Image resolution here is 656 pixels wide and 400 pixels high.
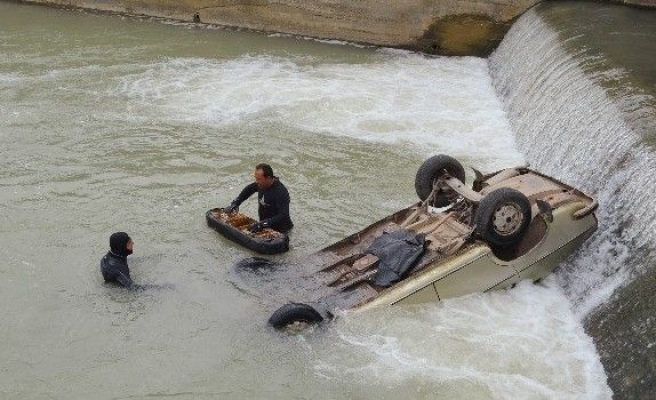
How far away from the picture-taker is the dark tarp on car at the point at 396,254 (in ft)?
25.1

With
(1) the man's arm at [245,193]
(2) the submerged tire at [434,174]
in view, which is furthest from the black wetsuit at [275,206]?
(2) the submerged tire at [434,174]

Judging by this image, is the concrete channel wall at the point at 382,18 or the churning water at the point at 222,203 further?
the concrete channel wall at the point at 382,18

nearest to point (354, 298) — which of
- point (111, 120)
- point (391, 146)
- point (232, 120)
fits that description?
point (391, 146)

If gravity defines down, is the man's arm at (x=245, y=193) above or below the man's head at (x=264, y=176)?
below

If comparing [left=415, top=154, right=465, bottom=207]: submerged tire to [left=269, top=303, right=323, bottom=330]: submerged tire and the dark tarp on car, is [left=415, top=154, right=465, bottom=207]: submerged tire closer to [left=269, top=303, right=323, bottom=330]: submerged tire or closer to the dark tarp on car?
the dark tarp on car

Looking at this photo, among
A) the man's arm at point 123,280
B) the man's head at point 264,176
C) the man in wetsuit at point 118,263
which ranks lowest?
the man's arm at point 123,280

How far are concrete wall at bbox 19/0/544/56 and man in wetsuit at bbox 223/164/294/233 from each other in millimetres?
9635

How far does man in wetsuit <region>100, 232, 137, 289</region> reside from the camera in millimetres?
7852

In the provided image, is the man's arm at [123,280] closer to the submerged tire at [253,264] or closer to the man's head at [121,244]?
the man's head at [121,244]

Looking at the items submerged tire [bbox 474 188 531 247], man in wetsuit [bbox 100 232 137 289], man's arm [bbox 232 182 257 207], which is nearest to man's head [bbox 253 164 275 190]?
man's arm [bbox 232 182 257 207]

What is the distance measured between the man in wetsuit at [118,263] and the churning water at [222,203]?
0.47 feet

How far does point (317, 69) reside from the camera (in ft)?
52.4

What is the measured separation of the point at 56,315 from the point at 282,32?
1225 centimetres

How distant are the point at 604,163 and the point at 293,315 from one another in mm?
4384
